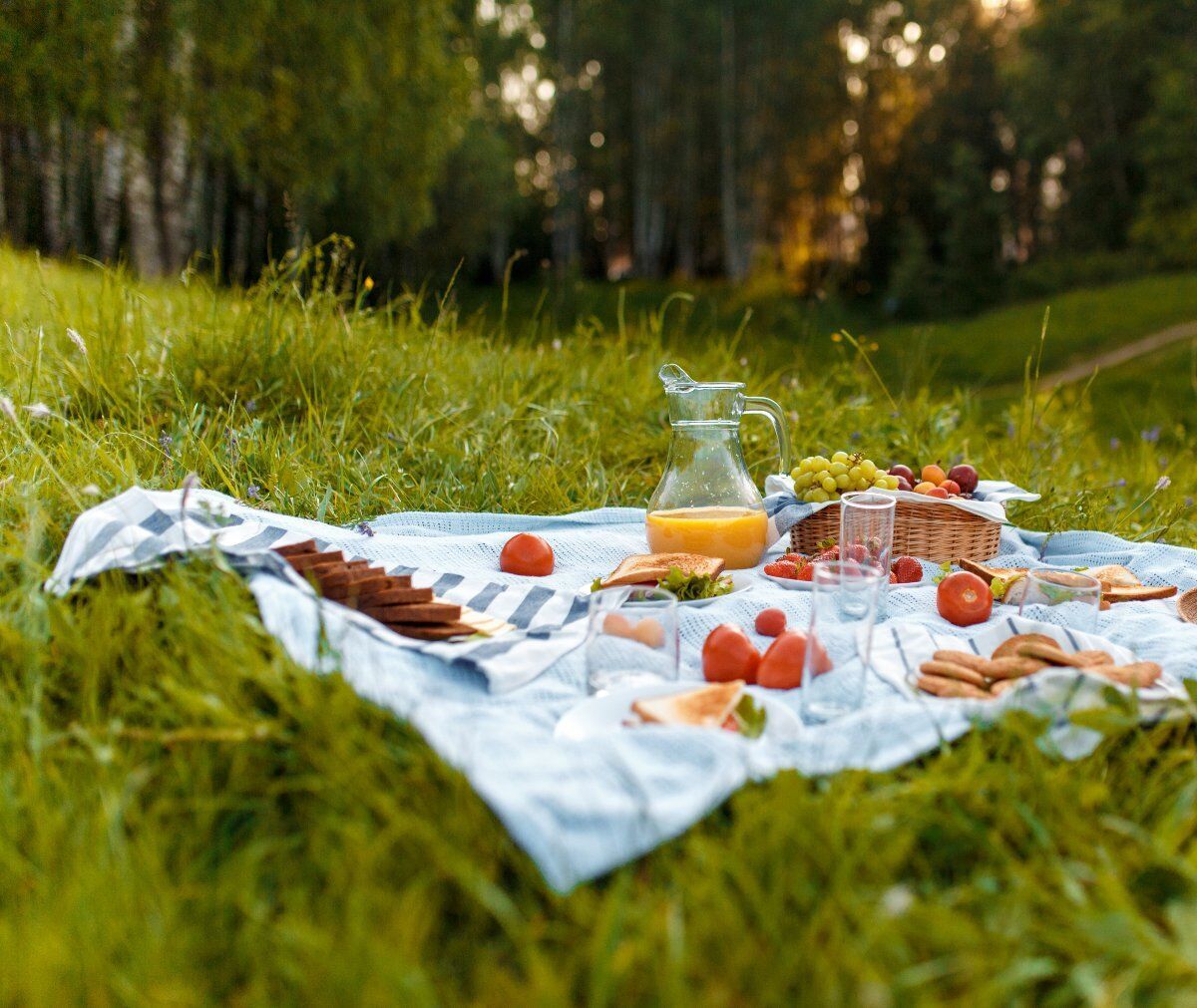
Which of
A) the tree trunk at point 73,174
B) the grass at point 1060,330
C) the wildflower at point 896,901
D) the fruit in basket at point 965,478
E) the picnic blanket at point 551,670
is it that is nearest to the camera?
the wildflower at point 896,901

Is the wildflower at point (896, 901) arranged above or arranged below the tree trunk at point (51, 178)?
below

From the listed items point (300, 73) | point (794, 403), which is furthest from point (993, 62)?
point (794, 403)

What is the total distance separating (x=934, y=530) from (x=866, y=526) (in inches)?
25.0

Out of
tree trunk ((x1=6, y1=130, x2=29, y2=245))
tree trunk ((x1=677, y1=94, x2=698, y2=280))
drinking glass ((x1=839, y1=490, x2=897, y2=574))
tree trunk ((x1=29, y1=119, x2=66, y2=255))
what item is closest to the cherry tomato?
drinking glass ((x1=839, y1=490, x2=897, y2=574))

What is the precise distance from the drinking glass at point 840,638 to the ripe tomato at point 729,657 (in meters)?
0.18

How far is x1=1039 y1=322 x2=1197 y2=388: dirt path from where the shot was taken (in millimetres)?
14438

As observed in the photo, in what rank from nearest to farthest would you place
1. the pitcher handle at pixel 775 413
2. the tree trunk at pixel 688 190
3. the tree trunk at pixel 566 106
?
the pitcher handle at pixel 775 413
the tree trunk at pixel 566 106
the tree trunk at pixel 688 190

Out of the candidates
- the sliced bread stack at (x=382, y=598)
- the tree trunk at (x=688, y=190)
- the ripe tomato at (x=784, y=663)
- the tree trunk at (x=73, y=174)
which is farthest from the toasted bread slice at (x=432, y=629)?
the tree trunk at (x=688, y=190)

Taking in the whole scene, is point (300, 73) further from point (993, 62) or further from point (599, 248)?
point (993, 62)

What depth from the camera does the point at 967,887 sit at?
1.33m

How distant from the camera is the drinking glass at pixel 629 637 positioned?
184 centimetres

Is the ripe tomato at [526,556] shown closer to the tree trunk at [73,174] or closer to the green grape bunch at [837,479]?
the green grape bunch at [837,479]

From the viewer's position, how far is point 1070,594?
7.27 ft

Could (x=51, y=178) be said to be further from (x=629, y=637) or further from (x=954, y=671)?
(x=954, y=671)
